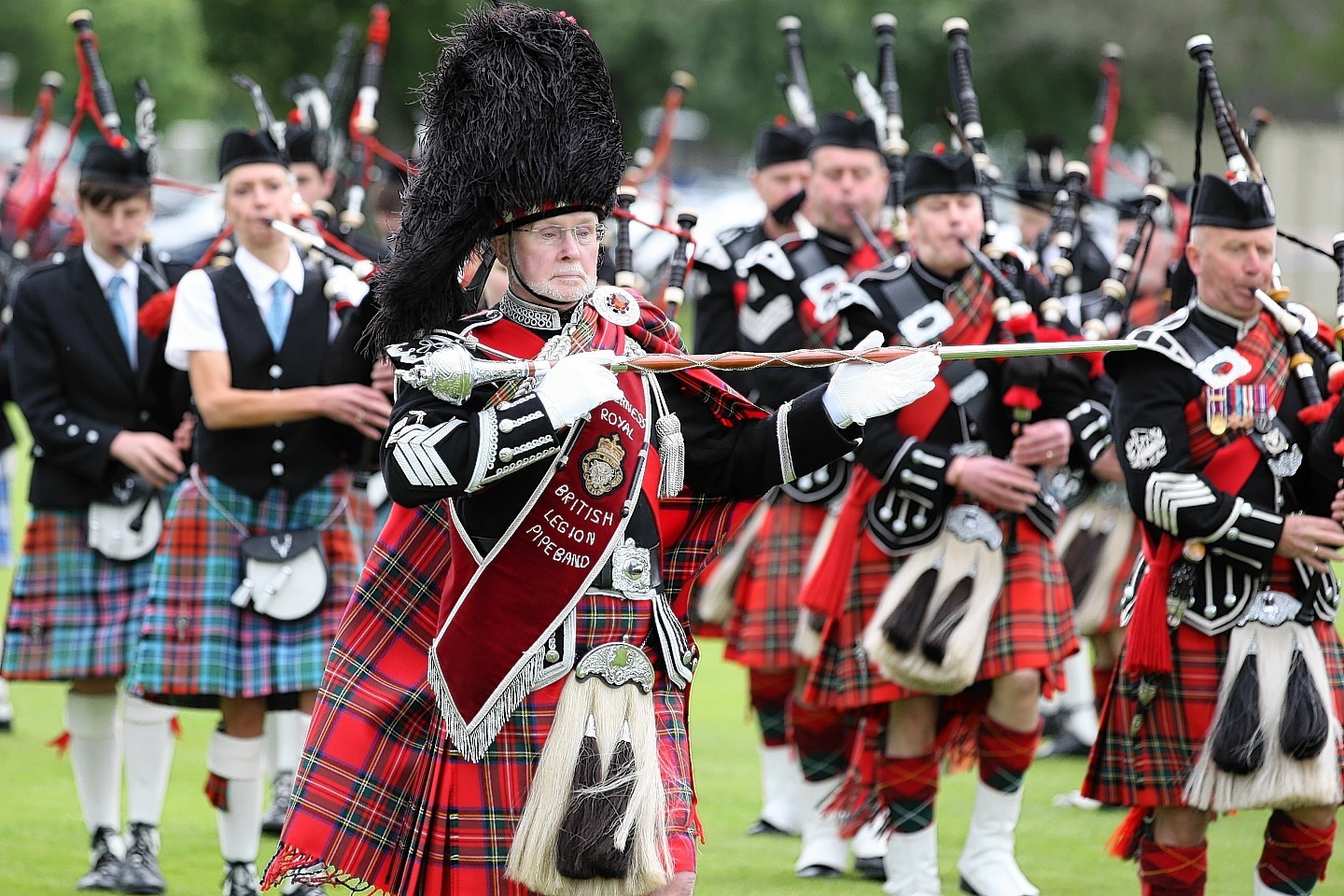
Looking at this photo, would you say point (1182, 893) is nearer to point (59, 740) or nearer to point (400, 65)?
point (59, 740)

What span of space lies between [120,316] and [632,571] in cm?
272

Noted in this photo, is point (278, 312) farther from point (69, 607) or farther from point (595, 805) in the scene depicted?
point (595, 805)

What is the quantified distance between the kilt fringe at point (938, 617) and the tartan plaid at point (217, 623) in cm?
144

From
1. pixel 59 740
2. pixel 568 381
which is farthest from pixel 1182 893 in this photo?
pixel 59 740

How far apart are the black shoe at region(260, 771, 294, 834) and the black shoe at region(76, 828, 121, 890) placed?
1.40 ft

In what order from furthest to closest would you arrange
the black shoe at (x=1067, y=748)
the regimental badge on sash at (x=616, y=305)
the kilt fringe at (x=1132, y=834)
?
the black shoe at (x=1067, y=748) → the kilt fringe at (x=1132, y=834) → the regimental badge on sash at (x=616, y=305)

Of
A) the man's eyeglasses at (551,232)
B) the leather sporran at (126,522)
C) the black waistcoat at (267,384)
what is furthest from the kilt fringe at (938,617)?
the leather sporran at (126,522)

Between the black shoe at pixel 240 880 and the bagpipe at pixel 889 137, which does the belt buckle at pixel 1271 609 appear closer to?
the bagpipe at pixel 889 137

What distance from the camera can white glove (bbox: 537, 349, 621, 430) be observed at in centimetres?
310

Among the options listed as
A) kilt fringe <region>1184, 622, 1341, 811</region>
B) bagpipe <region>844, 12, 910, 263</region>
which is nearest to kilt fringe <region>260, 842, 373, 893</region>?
kilt fringe <region>1184, 622, 1341, 811</region>

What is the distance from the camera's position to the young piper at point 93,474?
5.41m

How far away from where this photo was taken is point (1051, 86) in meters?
23.5

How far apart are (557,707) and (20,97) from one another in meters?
37.6

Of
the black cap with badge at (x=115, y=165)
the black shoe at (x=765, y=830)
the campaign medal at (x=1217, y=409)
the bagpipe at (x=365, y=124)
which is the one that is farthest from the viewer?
the black shoe at (x=765, y=830)
